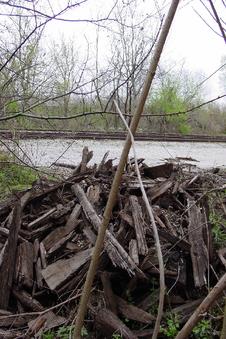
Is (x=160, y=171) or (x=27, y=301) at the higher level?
(x=160, y=171)

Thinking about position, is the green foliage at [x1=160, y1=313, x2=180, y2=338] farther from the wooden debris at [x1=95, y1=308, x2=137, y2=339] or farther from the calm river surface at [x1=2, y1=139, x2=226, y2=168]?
the calm river surface at [x1=2, y1=139, x2=226, y2=168]

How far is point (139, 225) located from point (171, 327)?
105 cm

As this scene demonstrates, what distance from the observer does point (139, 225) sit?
3.81 m

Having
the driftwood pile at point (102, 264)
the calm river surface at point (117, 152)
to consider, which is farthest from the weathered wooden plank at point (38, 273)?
the calm river surface at point (117, 152)

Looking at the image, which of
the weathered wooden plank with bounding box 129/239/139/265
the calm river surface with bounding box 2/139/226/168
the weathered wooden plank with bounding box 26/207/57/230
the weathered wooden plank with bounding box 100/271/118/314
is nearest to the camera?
the weathered wooden plank with bounding box 100/271/118/314

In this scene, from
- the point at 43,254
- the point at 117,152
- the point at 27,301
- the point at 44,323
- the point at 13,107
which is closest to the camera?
the point at 44,323

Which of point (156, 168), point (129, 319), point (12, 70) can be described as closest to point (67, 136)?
point (156, 168)

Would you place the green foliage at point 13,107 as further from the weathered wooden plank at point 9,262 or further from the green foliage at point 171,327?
the green foliage at point 171,327

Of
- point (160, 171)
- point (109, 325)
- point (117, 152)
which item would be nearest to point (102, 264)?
point (109, 325)

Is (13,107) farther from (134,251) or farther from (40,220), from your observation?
(134,251)

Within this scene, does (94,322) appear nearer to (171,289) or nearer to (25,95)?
(171,289)

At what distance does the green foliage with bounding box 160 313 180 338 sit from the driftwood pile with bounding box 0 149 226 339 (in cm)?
7

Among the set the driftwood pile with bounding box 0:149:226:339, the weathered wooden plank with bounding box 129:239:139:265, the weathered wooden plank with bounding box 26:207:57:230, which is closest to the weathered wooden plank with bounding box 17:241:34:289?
the driftwood pile with bounding box 0:149:226:339

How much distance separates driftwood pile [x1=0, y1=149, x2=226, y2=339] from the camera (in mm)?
3215
